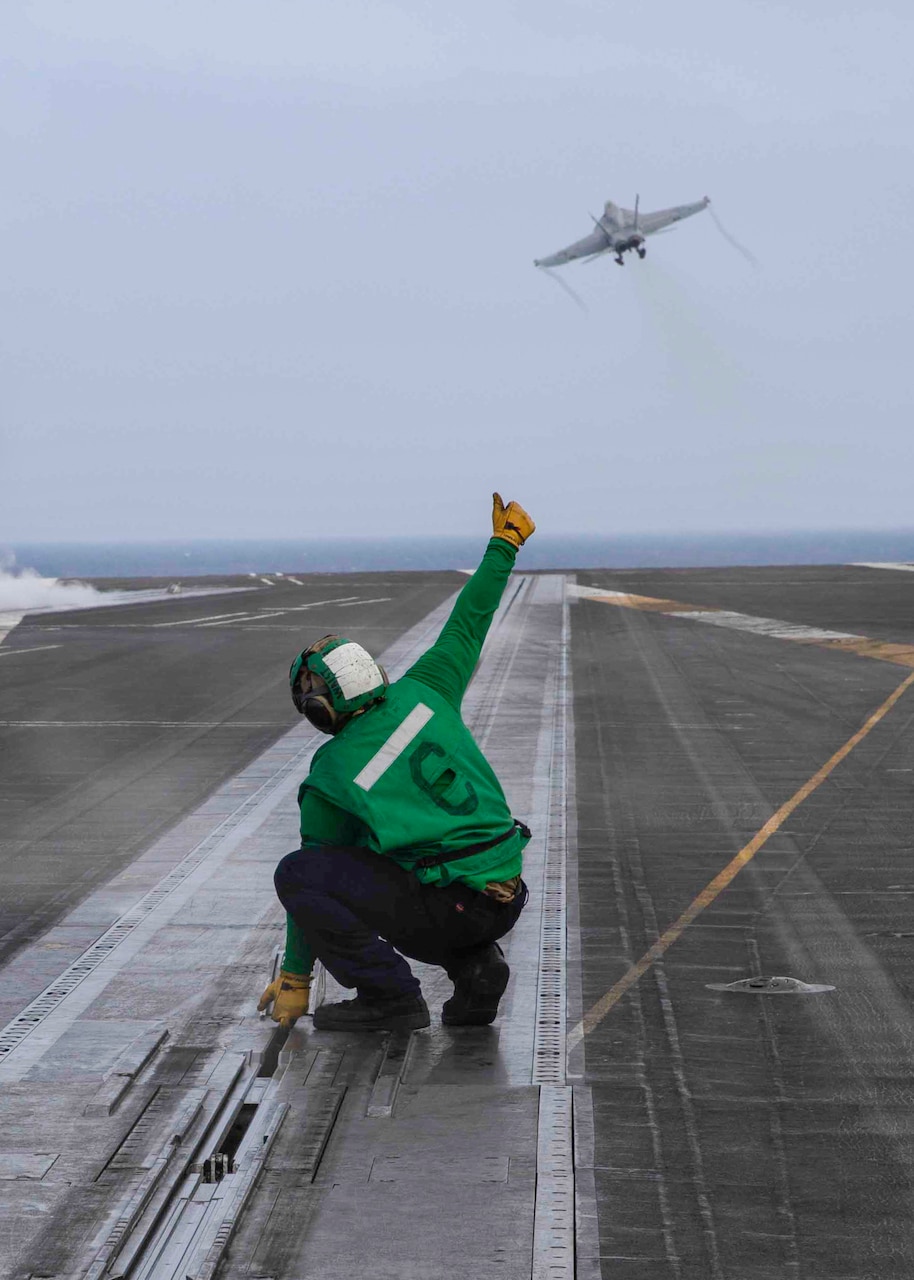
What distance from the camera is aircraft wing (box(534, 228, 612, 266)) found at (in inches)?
2256

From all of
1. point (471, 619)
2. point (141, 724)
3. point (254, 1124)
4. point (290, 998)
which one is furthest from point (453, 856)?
point (141, 724)

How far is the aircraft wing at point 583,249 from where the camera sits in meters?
57.3

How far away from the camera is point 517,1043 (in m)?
6.81

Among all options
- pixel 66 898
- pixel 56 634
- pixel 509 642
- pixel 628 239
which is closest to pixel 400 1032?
pixel 66 898

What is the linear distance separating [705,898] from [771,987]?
192 cm

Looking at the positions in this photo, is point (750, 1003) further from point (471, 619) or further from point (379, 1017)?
point (471, 619)

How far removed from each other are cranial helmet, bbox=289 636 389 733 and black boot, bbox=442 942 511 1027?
1.35 metres

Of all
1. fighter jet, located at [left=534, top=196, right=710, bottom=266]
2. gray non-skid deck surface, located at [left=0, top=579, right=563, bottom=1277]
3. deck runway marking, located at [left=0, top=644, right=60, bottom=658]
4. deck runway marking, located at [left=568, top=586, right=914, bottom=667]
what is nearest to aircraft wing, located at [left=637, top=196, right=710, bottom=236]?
fighter jet, located at [left=534, top=196, right=710, bottom=266]

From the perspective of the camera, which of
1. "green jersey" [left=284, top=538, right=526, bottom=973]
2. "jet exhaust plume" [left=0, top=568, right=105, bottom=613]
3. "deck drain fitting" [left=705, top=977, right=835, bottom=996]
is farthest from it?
"jet exhaust plume" [left=0, top=568, right=105, bottom=613]

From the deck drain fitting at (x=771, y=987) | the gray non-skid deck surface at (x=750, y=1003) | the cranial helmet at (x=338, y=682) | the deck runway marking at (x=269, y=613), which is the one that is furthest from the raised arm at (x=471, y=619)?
the deck runway marking at (x=269, y=613)

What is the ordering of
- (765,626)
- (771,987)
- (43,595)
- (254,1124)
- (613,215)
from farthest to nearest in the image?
1. (613,215)
2. (43,595)
3. (765,626)
4. (771,987)
5. (254,1124)

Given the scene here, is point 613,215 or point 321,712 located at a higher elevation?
point 613,215

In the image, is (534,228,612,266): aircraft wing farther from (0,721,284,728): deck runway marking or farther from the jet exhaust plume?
(0,721,284,728): deck runway marking

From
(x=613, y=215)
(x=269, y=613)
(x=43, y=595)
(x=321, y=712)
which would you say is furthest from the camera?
(x=613, y=215)
